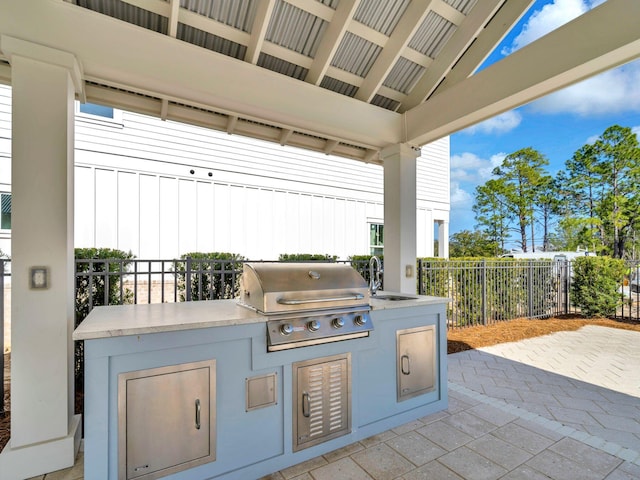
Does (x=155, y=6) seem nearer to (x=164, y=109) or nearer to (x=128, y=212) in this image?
(x=164, y=109)

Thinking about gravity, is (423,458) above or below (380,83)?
below

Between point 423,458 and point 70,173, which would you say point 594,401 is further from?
point 70,173

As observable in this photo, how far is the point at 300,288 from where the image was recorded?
2.26 meters

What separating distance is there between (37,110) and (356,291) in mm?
2537

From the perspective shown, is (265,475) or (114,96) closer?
(265,475)

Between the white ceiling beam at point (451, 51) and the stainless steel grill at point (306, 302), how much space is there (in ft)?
7.57

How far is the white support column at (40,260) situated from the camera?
204 cm

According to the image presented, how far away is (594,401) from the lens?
10.6 feet

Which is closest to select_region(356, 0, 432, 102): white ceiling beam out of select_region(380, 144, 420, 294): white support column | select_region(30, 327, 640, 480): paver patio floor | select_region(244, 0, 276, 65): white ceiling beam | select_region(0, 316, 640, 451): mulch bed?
select_region(380, 144, 420, 294): white support column

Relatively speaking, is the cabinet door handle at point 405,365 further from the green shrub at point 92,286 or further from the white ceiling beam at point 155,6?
the white ceiling beam at point 155,6

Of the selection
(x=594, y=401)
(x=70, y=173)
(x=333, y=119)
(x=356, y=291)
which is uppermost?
(x=333, y=119)

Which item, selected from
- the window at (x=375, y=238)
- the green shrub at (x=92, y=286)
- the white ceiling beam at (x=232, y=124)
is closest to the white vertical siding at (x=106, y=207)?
the green shrub at (x=92, y=286)

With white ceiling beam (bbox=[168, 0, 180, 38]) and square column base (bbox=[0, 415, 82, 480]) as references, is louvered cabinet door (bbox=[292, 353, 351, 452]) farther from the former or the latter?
white ceiling beam (bbox=[168, 0, 180, 38])

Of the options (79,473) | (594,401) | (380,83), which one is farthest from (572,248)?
(79,473)
